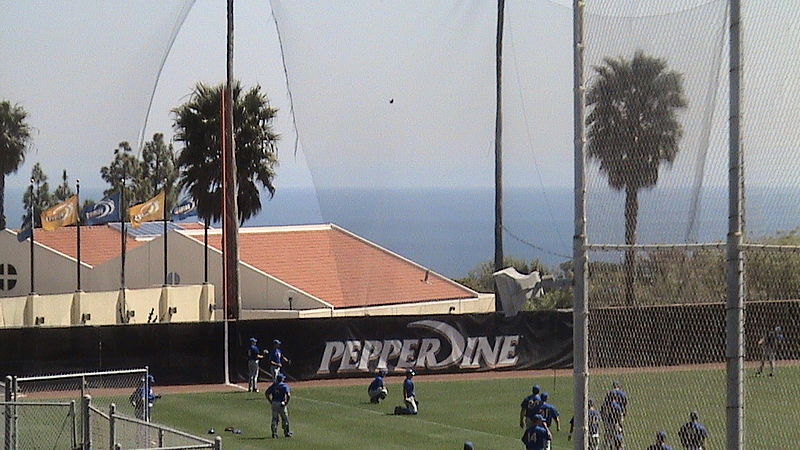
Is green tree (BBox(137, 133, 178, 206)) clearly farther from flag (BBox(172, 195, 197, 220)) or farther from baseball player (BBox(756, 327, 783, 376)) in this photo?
baseball player (BBox(756, 327, 783, 376))

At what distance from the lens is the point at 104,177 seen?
110m

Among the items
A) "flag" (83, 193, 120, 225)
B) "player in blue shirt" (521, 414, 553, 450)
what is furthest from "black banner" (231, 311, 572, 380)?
"player in blue shirt" (521, 414, 553, 450)

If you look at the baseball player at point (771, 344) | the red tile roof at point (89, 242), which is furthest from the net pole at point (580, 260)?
the red tile roof at point (89, 242)

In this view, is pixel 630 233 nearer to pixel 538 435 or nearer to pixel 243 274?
pixel 538 435

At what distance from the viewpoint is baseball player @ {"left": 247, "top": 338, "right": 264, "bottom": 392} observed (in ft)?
101

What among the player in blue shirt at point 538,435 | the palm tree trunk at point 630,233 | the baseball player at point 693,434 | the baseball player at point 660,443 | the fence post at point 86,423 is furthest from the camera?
the player in blue shirt at point 538,435

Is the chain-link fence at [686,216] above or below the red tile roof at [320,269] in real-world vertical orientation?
above

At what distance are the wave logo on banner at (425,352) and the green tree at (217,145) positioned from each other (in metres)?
11.1

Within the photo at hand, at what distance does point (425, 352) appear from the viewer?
3528 centimetres

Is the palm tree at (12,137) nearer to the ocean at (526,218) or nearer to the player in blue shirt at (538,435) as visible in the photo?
the ocean at (526,218)

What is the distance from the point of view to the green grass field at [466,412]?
30.8 ft

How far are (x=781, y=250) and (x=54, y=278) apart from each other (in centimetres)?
4753

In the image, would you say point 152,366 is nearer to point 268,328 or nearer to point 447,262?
point 268,328

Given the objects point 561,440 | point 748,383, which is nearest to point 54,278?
point 561,440
